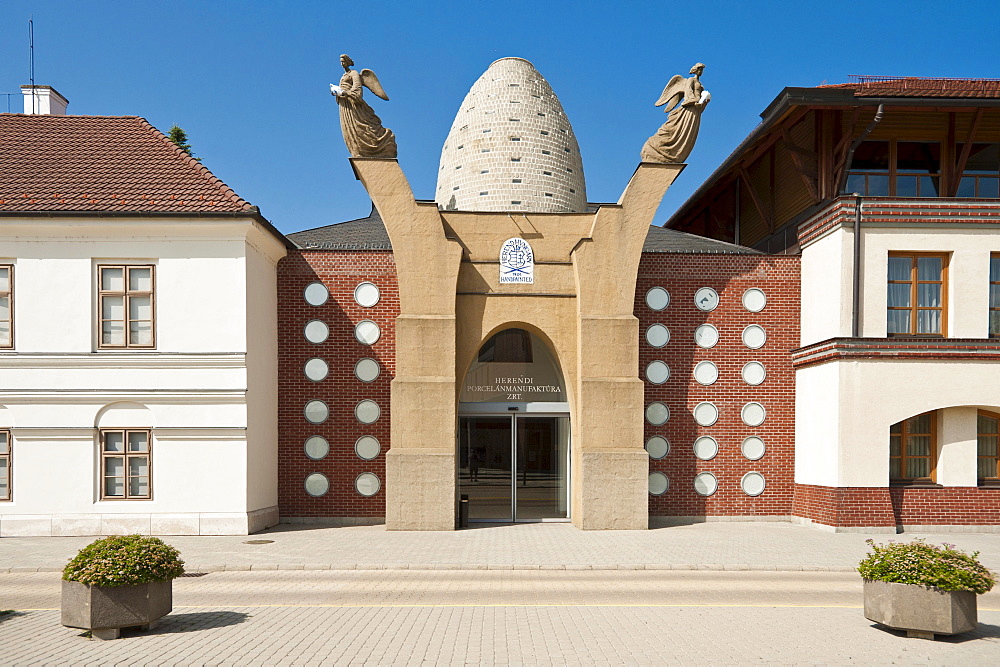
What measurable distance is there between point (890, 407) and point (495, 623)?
1258cm

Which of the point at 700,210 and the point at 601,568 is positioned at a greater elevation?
the point at 700,210

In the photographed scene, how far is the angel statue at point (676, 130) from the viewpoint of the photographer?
20406mm

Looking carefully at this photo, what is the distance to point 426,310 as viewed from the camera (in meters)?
20.0

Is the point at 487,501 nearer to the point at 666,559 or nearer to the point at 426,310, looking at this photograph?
the point at 426,310

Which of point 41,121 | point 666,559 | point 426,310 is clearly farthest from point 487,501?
point 41,121

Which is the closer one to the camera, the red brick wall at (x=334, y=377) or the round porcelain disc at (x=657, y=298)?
the red brick wall at (x=334, y=377)

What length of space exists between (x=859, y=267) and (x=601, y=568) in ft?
32.4

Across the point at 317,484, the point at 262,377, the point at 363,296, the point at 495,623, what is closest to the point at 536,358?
the point at 363,296

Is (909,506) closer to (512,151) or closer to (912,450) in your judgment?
(912,450)

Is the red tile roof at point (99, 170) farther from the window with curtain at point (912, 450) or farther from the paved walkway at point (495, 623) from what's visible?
the window with curtain at point (912, 450)

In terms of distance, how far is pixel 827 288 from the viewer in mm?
19734

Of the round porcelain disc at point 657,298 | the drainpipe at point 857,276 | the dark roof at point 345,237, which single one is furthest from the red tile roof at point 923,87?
→ the dark roof at point 345,237

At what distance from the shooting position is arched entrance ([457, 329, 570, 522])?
2084 centimetres

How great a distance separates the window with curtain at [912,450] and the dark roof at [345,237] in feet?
44.2
